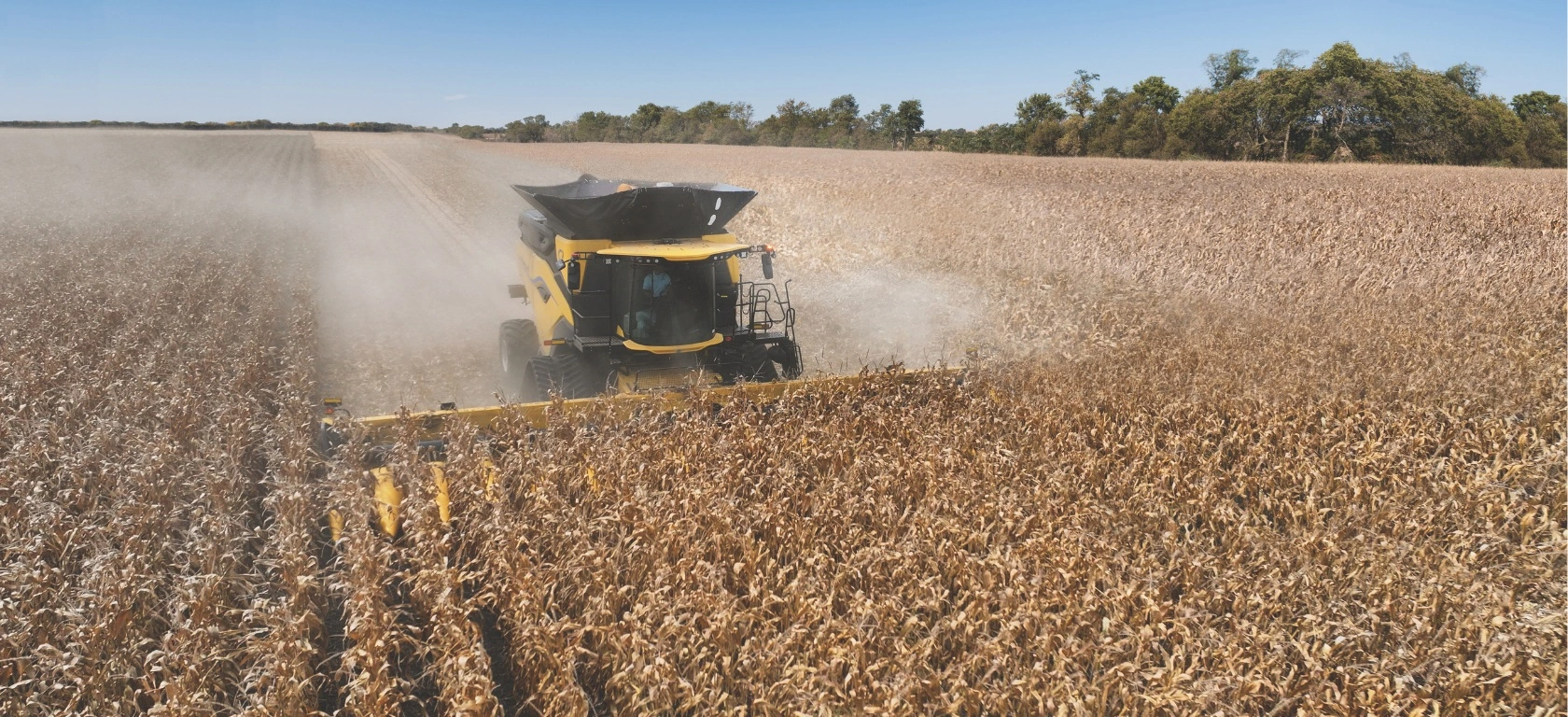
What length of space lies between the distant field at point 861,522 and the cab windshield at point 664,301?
3.60 feet

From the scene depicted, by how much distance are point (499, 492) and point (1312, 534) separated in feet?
14.2

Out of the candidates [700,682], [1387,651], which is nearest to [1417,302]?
[1387,651]

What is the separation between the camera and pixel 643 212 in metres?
6.95

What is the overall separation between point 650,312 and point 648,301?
91 mm

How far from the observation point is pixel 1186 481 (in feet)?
16.1

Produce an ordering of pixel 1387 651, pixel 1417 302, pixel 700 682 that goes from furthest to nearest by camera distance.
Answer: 1. pixel 1417 302
2. pixel 1387 651
3. pixel 700 682

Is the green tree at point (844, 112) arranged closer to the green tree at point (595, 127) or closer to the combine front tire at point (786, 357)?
the green tree at point (595, 127)

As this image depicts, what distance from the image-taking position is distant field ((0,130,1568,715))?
336cm

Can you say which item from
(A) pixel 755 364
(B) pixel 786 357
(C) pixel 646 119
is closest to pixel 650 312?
(A) pixel 755 364

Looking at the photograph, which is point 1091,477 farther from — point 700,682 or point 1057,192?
point 1057,192

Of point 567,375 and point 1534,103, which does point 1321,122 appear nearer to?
point 1534,103

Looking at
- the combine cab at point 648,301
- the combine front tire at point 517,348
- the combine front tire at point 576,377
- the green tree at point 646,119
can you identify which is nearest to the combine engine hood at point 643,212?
the combine cab at point 648,301

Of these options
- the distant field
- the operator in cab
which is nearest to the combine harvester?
the operator in cab

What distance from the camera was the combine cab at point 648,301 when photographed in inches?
256
